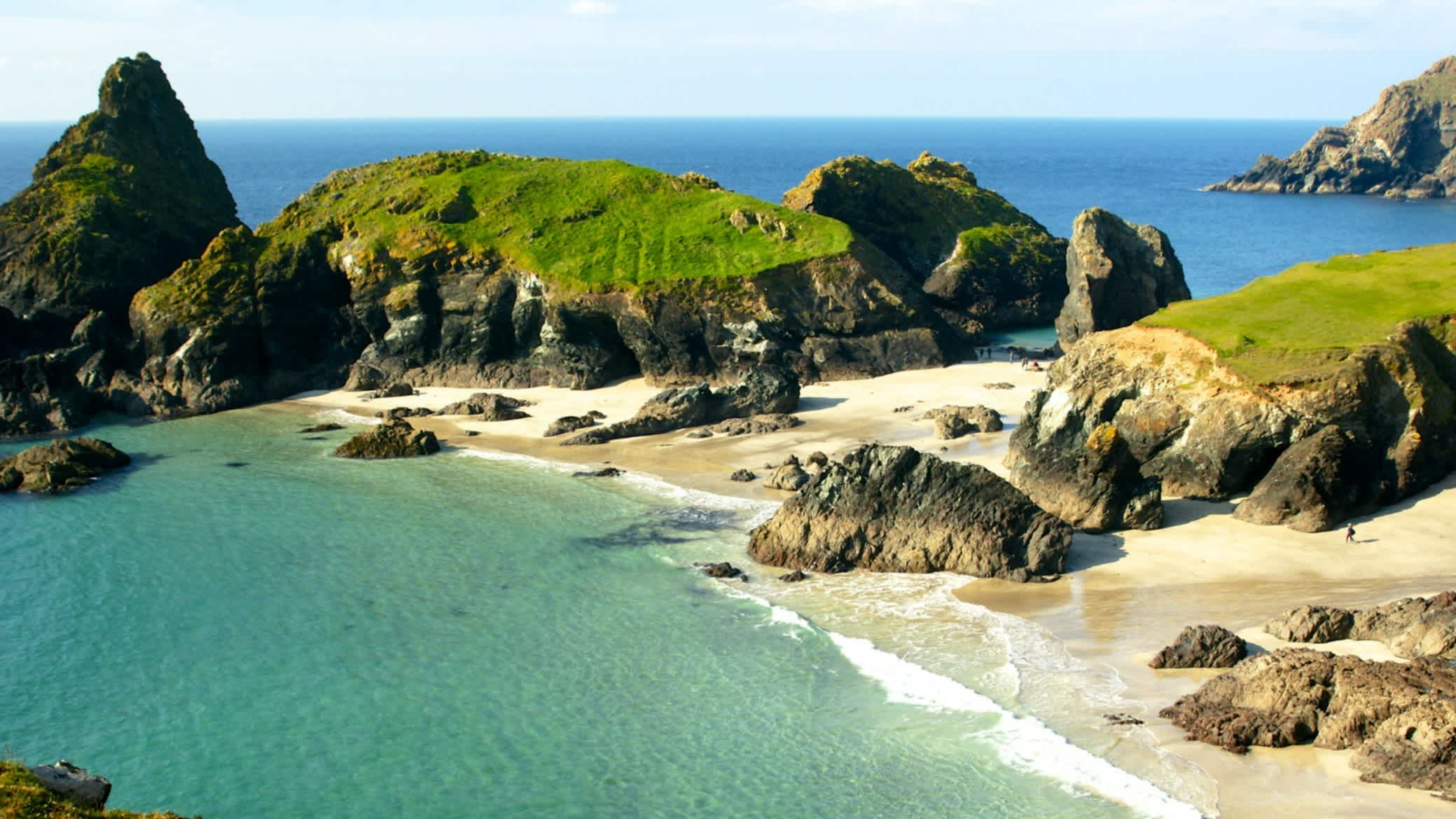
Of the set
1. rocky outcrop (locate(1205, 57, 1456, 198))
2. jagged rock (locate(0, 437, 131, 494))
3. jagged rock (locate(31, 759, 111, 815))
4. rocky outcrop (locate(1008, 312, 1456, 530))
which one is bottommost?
jagged rock (locate(0, 437, 131, 494))

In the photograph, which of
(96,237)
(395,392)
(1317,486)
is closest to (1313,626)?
(1317,486)

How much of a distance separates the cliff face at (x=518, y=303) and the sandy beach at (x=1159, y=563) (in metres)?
4.13

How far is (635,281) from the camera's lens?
54875mm

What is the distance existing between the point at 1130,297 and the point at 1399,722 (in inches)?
1511

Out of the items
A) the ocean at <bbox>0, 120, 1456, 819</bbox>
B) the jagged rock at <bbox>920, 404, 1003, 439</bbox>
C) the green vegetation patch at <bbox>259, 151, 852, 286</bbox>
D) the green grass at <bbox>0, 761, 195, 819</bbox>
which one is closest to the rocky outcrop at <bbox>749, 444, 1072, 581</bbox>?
the ocean at <bbox>0, 120, 1456, 819</bbox>

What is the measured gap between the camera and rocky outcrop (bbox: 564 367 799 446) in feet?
151

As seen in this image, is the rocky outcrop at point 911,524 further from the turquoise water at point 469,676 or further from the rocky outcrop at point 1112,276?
the rocky outcrop at point 1112,276

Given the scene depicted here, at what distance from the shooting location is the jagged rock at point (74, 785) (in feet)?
52.1

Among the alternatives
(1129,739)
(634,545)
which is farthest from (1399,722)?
(634,545)

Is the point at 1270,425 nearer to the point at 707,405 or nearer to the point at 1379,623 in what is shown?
the point at 1379,623

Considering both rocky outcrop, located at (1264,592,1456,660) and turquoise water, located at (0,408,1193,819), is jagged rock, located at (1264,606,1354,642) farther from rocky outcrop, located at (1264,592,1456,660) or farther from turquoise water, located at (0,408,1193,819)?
turquoise water, located at (0,408,1193,819)

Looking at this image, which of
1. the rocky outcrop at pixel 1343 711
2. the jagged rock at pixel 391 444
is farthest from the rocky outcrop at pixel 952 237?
the rocky outcrop at pixel 1343 711

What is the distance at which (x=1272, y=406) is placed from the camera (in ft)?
113

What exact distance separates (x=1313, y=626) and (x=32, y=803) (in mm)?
23130
